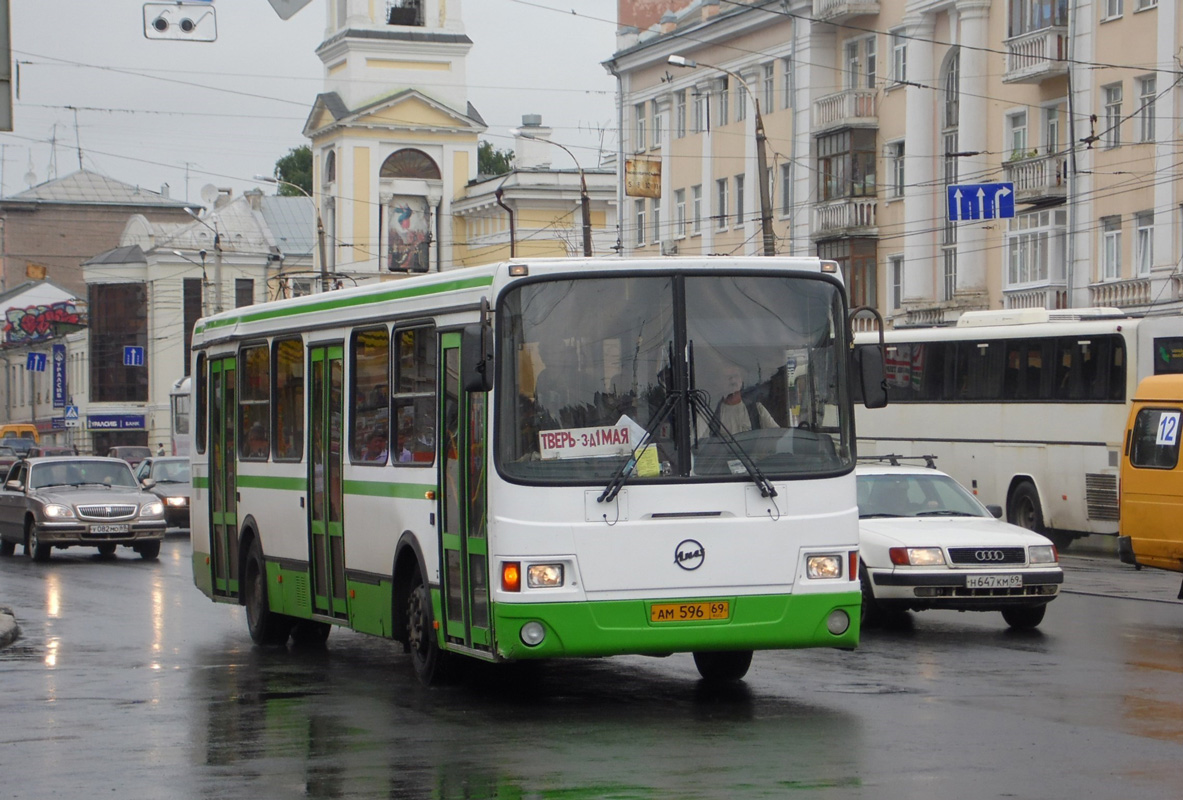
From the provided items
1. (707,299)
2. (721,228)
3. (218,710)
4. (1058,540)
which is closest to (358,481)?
(218,710)

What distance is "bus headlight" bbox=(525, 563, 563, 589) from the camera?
11.4 m

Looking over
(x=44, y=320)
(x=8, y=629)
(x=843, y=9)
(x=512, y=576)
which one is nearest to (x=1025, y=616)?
(x=512, y=576)

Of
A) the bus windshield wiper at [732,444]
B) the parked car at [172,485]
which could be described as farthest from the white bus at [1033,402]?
the bus windshield wiper at [732,444]

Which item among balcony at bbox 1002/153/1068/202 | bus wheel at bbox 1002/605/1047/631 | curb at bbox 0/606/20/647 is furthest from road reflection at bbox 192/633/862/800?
balcony at bbox 1002/153/1068/202

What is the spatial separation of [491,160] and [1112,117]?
76.8m

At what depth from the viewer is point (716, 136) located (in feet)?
201

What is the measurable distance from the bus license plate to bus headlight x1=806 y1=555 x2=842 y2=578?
1.91 ft

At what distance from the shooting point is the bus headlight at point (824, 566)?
466 inches

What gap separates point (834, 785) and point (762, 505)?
9.40 feet

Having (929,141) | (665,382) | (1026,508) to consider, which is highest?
(929,141)

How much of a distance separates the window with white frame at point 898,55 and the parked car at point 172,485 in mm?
22212

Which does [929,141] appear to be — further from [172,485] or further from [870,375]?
[870,375]

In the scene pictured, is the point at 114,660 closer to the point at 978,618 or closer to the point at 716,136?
the point at 978,618

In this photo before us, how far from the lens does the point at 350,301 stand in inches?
568
